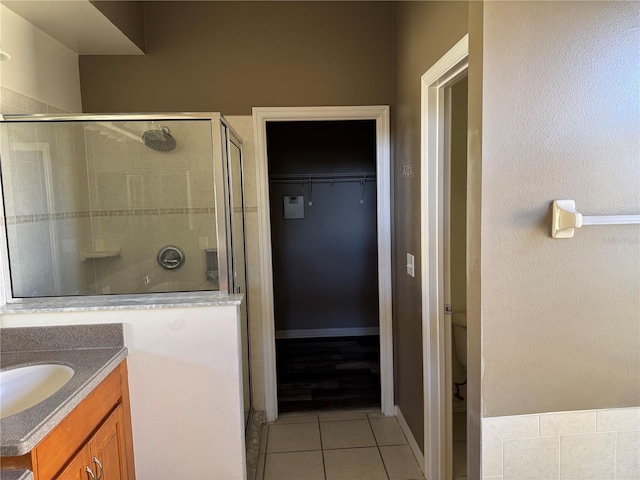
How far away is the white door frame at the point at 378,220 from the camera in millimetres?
2566

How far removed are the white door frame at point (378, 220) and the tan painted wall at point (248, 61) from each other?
73mm

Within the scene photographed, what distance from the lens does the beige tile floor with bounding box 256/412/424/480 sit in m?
2.21

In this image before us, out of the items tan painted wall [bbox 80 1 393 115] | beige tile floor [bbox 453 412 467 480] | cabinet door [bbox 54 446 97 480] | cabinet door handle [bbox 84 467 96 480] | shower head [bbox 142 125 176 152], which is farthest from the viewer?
tan painted wall [bbox 80 1 393 115]

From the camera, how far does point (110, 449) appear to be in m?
1.55

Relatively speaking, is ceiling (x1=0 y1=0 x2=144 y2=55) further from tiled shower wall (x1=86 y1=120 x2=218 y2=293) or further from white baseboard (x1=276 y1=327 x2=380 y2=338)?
white baseboard (x1=276 y1=327 x2=380 y2=338)

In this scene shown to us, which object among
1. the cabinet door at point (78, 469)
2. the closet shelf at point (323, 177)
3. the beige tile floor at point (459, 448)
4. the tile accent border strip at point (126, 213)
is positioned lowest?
the beige tile floor at point (459, 448)

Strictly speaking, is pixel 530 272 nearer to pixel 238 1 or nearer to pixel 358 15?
pixel 358 15

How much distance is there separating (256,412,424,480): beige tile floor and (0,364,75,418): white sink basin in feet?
4.02

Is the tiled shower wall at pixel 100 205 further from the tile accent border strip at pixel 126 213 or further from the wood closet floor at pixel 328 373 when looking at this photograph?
the wood closet floor at pixel 328 373

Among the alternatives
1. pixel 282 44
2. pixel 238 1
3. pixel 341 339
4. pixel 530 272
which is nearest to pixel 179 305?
pixel 530 272

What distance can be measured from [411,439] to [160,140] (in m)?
2.23

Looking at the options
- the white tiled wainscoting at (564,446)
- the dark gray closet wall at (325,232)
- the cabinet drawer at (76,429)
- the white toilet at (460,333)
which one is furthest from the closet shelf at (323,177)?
the white tiled wainscoting at (564,446)

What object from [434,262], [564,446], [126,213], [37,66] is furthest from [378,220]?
[37,66]

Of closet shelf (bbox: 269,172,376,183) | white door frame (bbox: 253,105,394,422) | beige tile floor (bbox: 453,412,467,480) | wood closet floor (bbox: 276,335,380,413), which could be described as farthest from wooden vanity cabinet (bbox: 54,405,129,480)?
closet shelf (bbox: 269,172,376,183)
